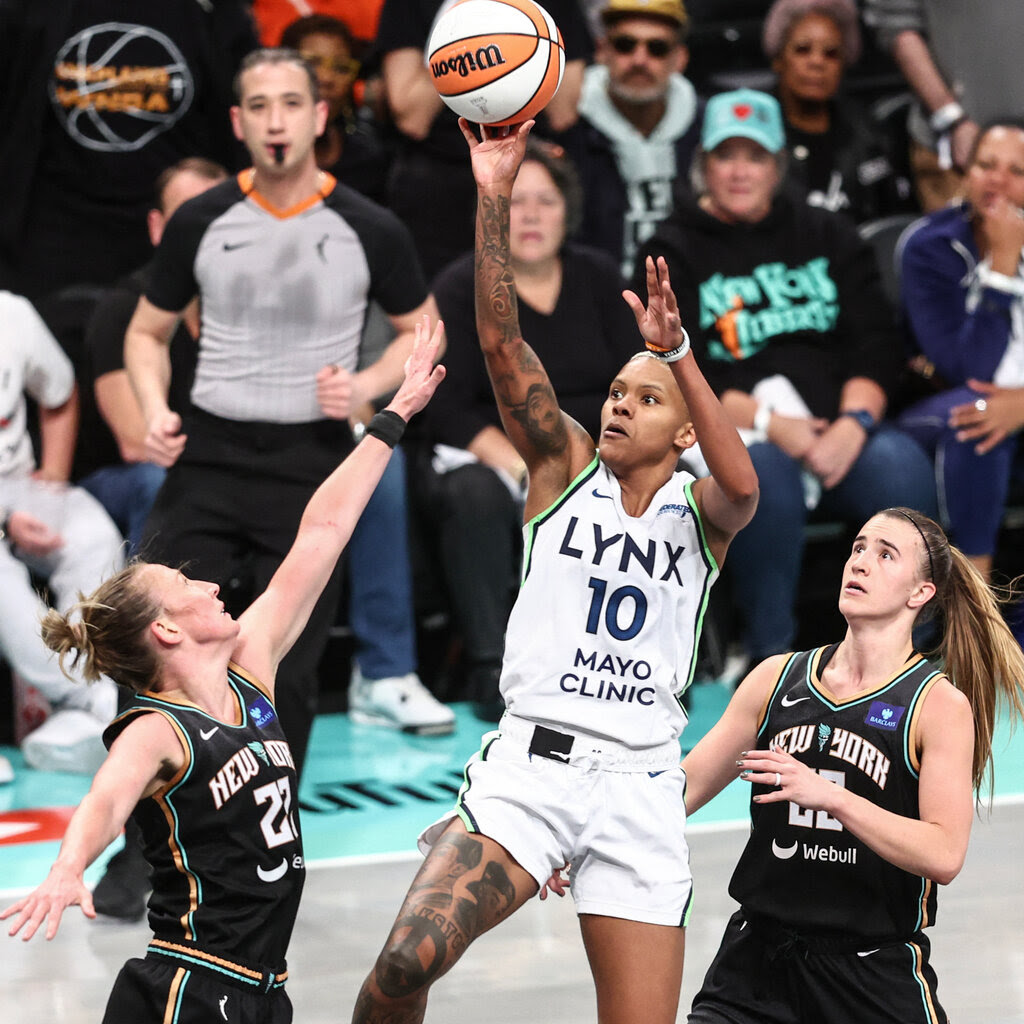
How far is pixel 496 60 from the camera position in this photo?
404 centimetres

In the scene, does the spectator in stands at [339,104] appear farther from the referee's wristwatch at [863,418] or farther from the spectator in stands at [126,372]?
the referee's wristwatch at [863,418]

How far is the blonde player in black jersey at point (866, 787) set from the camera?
3154 mm

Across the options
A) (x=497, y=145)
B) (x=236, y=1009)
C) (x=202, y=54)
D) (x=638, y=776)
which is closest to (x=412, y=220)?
(x=202, y=54)

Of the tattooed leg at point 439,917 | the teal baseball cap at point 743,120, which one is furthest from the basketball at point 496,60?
the teal baseball cap at point 743,120

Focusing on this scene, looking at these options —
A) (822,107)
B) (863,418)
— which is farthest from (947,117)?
(863,418)

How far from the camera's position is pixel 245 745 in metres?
3.20

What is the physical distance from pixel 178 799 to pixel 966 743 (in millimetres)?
1463

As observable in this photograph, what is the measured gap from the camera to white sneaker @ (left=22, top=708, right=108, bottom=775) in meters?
5.71

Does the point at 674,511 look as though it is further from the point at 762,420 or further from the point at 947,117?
the point at 947,117

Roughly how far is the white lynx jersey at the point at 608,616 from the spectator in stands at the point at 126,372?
2.81 meters

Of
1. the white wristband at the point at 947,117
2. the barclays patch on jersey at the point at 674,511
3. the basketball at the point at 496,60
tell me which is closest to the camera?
the barclays patch on jersey at the point at 674,511

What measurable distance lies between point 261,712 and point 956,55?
18.5ft

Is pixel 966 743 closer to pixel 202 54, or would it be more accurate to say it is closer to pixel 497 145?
pixel 497 145

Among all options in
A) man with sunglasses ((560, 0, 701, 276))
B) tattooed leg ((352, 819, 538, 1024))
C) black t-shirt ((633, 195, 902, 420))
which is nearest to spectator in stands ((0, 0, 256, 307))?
man with sunglasses ((560, 0, 701, 276))
